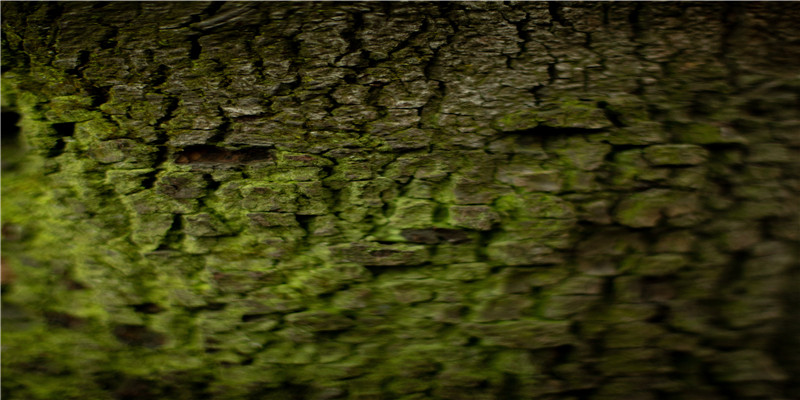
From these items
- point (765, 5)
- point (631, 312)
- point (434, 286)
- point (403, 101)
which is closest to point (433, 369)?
point (434, 286)

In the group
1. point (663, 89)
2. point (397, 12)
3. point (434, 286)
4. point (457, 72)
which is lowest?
point (434, 286)

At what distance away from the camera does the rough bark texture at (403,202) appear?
39.4 inches

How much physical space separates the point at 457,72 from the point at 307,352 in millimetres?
778

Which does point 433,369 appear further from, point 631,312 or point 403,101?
point 403,101

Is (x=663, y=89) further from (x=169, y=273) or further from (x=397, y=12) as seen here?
(x=169, y=273)

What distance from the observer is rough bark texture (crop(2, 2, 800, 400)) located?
1000 mm

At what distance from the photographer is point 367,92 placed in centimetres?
103

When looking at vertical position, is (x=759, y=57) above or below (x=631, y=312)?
above

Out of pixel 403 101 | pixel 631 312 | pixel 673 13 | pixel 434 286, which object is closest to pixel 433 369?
pixel 434 286

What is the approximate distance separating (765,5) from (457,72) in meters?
0.77

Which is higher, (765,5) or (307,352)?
(765,5)

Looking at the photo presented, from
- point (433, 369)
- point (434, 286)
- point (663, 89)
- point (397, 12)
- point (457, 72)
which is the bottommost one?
point (433, 369)

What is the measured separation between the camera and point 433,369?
104cm

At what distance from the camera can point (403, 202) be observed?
1.01 m
